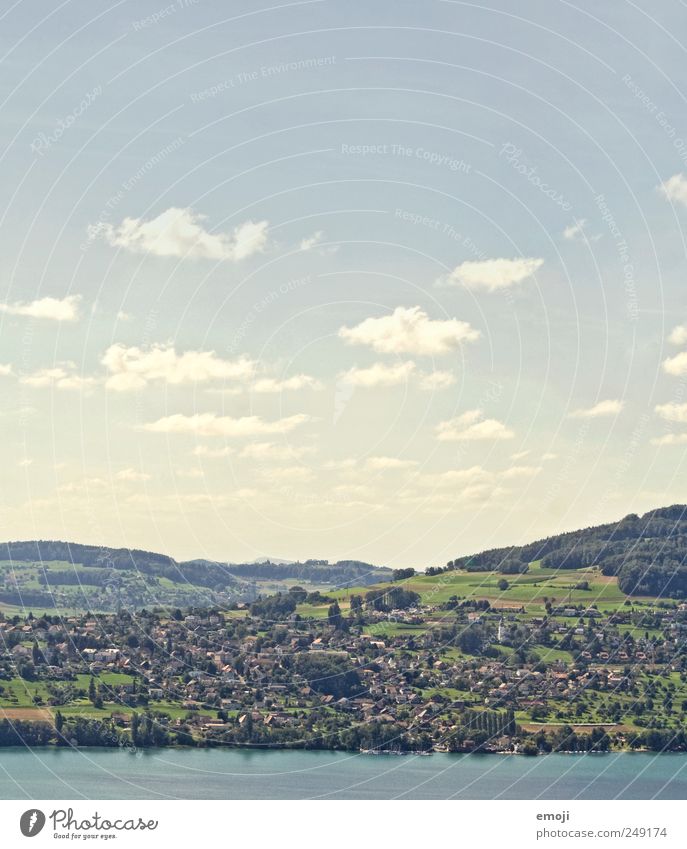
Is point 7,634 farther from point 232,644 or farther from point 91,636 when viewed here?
point 232,644

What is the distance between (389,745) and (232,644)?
30.2m
